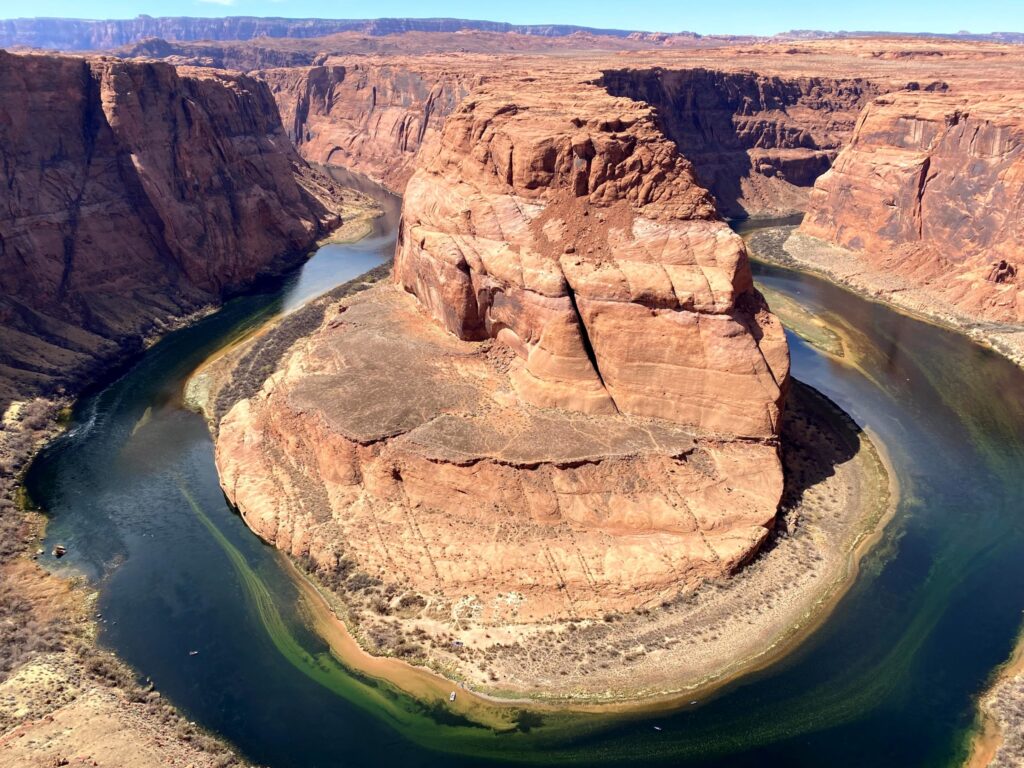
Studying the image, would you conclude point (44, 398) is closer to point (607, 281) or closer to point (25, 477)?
point (25, 477)

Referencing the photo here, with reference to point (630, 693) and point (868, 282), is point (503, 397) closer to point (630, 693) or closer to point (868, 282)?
point (630, 693)

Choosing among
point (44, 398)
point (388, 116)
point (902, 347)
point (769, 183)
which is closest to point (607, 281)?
point (902, 347)

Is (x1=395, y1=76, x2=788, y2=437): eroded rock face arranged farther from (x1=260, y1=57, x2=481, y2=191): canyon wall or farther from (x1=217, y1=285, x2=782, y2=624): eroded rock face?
(x1=260, y1=57, x2=481, y2=191): canyon wall

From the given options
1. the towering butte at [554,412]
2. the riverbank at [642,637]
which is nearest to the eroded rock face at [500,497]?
the towering butte at [554,412]

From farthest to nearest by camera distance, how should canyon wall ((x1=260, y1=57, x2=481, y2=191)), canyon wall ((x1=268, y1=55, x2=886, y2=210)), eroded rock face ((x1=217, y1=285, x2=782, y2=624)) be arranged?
canyon wall ((x1=260, y1=57, x2=481, y2=191)) → canyon wall ((x1=268, y1=55, x2=886, y2=210)) → eroded rock face ((x1=217, y1=285, x2=782, y2=624))

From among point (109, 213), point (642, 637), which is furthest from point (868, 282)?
point (109, 213)

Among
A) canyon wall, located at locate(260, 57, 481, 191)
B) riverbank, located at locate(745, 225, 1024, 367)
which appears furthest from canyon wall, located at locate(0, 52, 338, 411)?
riverbank, located at locate(745, 225, 1024, 367)
